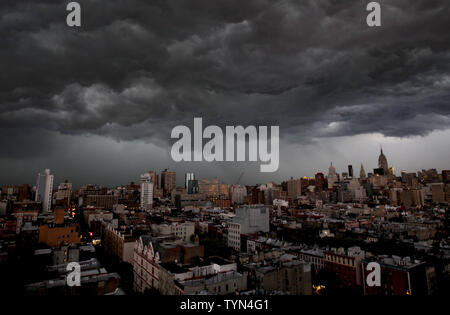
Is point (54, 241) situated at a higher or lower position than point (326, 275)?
higher

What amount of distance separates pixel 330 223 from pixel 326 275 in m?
32.7

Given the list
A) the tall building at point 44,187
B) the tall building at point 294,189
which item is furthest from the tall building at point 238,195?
the tall building at point 44,187

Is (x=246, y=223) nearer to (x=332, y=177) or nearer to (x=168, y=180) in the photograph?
(x=168, y=180)

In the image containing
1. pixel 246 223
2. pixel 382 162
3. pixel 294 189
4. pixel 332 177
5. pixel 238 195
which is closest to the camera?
pixel 246 223

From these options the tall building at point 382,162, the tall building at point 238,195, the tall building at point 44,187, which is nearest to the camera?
the tall building at point 44,187

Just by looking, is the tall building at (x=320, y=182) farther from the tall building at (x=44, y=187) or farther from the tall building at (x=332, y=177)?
the tall building at (x=44, y=187)

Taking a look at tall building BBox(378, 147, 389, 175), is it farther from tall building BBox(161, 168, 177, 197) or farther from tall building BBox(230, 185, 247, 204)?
tall building BBox(161, 168, 177, 197)

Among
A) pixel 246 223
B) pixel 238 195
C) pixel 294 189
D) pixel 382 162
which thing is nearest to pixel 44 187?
pixel 246 223

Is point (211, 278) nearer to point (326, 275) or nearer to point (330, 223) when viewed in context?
point (326, 275)

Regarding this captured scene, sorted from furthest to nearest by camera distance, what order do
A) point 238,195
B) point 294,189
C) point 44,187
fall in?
point 294,189 < point 238,195 < point 44,187
